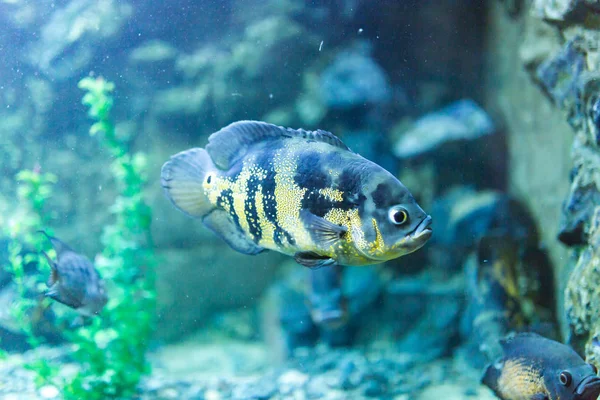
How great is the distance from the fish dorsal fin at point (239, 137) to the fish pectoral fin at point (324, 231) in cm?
46

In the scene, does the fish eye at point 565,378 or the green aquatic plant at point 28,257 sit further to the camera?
the green aquatic plant at point 28,257

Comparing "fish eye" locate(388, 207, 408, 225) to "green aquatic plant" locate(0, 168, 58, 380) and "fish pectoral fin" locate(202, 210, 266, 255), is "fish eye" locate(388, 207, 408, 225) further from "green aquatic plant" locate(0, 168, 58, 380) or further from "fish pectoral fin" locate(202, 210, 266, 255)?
"green aquatic plant" locate(0, 168, 58, 380)

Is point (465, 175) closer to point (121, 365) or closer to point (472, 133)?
point (472, 133)

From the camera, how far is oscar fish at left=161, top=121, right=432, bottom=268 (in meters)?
2.12

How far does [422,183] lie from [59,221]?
4.74 metres

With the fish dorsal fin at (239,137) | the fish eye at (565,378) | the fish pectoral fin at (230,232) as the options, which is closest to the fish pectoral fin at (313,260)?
the fish pectoral fin at (230,232)

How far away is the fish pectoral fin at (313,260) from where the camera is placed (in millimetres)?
2207

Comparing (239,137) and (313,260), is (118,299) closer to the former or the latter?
(239,137)

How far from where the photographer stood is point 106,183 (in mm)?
6191

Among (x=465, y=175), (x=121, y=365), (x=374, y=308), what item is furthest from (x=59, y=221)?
(x=465, y=175)

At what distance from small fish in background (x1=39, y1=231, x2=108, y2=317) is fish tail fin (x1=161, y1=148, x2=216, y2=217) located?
1.53m

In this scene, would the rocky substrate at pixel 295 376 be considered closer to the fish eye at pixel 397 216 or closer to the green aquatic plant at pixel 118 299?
the green aquatic plant at pixel 118 299

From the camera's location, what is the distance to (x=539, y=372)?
264 centimetres

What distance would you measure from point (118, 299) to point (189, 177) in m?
2.68
